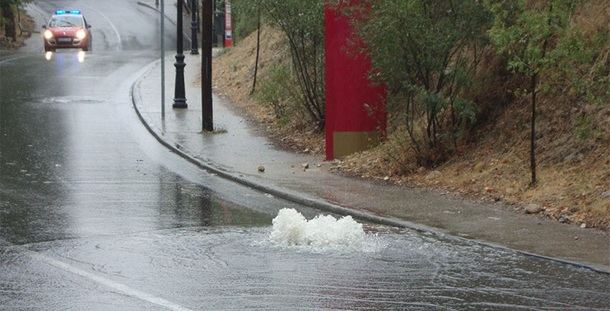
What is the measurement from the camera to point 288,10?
20938mm

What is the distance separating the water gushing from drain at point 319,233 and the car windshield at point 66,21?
37.5m

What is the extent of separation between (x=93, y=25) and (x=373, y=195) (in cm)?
5082

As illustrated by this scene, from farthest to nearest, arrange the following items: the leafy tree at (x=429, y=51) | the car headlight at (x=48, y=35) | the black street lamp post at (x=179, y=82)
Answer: the car headlight at (x=48, y=35)
the black street lamp post at (x=179, y=82)
the leafy tree at (x=429, y=51)

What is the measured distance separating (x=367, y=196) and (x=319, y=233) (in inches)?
137

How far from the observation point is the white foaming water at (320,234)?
38.3ft

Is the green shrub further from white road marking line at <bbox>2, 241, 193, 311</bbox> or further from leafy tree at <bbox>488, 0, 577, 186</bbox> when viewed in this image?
white road marking line at <bbox>2, 241, 193, 311</bbox>

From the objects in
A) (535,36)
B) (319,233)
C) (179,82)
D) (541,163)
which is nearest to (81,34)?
(179,82)

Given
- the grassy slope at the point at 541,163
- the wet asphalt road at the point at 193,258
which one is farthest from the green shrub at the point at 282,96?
the grassy slope at the point at 541,163

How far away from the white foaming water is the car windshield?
37.5 metres

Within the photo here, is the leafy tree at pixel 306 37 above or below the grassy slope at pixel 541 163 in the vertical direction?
above

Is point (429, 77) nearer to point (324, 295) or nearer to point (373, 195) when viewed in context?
point (373, 195)

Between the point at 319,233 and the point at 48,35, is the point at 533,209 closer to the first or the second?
the point at 319,233

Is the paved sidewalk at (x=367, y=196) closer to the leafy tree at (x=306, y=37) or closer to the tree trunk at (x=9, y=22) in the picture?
the leafy tree at (x=306, y=37)

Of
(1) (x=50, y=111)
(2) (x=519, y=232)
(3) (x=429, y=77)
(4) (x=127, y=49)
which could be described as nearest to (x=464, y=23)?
(3) (x=429, y=77)
